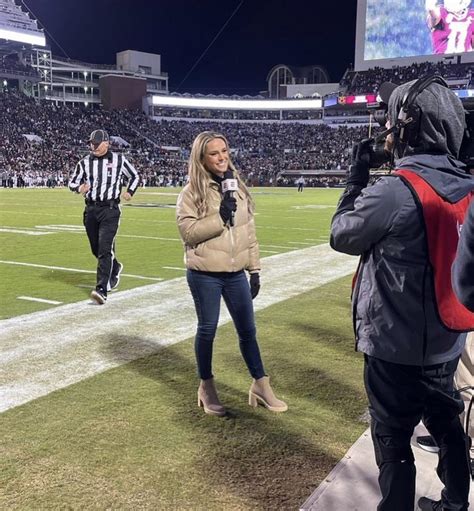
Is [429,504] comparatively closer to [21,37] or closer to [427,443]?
[427,443]

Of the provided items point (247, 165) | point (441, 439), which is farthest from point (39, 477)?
point (247, 165)

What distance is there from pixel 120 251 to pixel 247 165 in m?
54.2

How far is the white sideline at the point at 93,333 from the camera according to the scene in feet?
13.5

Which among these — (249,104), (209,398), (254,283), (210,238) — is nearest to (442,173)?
(210,238)

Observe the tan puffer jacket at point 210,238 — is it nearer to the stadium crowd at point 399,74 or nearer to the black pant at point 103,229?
the black pant at point 103,229

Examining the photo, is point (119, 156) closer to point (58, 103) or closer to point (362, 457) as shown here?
point (362, 457)

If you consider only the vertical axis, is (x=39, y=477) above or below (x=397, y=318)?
below

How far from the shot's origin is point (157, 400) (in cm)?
375

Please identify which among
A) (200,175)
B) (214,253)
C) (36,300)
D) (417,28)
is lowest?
(36,300)

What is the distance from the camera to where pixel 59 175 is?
1761 inches

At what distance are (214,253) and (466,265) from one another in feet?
6.86

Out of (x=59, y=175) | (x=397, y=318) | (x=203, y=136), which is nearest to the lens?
(x=397, y=318)

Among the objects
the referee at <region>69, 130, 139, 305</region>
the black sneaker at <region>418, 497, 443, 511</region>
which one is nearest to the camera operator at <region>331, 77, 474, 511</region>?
the black sneaker at <region>418, 497, 443, 511</region>

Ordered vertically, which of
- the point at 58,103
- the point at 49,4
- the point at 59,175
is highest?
the point at 49,4
